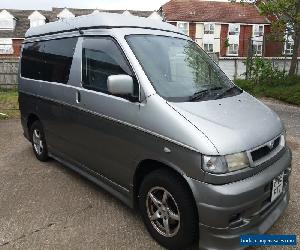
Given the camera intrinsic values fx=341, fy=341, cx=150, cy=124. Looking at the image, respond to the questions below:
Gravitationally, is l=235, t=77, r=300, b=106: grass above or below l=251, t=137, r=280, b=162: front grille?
below

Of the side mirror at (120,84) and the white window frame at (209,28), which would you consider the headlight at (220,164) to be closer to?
the side mirror at (120,84)

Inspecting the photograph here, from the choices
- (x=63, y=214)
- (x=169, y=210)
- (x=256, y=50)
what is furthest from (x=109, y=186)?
(x=256, y=50)

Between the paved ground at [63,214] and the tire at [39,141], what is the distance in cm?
16

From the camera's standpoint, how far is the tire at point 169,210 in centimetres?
293

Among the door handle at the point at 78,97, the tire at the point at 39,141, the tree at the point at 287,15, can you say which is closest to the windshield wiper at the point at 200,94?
the door handle at the point at 78,97

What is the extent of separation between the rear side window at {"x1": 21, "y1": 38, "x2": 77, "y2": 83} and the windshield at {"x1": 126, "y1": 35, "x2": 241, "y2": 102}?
1.16 m

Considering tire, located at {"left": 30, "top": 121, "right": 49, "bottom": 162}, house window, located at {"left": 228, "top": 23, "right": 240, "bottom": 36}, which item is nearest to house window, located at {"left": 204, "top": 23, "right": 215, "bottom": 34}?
house window, located at {"left": 228, "top": 23, "right": 240, "bottom": 36}

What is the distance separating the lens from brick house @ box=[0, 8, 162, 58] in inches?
1619

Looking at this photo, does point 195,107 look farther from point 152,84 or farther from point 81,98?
point 81,98

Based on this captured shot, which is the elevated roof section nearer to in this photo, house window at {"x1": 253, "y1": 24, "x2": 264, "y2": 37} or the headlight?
the headlight

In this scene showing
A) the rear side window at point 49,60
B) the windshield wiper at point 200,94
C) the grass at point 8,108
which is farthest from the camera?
the grass at point 8,108

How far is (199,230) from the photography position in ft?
9.41

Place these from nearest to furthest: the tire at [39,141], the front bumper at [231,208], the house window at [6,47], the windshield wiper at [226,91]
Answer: the front bumper at [231,208] < the windshield wiper at [226,91] < the tire at [39,141] < the house window at [6,47]

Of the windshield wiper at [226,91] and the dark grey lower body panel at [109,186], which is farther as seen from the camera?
the dark grey lower body panel at [109,186]
